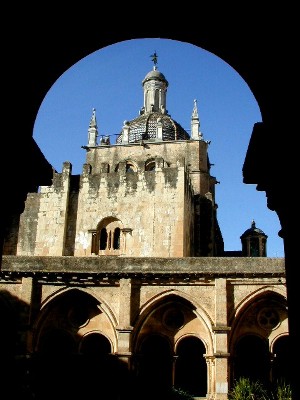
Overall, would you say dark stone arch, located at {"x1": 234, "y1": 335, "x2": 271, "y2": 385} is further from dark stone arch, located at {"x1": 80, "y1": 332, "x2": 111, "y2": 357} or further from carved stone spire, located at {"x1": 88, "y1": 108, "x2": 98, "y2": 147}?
carved stone spire, located at {"x1": 88, "y1": 108, "x2": 98, "y2": 147}

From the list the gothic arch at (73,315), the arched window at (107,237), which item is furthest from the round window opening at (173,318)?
the arched window at (107,237)

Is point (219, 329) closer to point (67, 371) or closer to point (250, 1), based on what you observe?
point (67, 371)

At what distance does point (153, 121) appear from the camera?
39250 millimetres

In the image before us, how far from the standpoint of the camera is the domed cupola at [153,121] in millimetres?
37312

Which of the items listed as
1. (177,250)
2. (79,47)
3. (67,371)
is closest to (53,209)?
(177,250)

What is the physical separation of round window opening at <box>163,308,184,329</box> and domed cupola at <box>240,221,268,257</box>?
17.2 meters

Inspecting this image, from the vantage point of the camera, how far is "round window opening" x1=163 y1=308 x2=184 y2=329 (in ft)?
55.5

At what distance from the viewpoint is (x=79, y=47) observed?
5246 mm

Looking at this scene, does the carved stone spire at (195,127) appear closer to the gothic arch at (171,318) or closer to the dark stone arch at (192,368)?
the dark stone arch at (192,368)

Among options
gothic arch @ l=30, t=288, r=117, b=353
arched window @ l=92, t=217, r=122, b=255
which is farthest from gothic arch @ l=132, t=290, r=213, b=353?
arched window @ l=92, t=217, r=122, b=255

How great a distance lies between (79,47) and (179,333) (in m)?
13.0

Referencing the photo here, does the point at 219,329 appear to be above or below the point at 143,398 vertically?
above

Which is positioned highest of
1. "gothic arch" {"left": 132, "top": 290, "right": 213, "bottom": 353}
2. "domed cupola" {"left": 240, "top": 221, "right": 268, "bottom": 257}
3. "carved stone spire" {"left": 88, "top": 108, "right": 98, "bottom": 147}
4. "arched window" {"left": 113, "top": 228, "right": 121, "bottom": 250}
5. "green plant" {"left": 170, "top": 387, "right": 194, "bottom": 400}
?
"carved stone spire" {"left": 88, "top": 108, "right": 98, "bottom": 147}

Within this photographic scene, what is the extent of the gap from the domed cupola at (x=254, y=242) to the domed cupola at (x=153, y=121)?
8313 millimetres
